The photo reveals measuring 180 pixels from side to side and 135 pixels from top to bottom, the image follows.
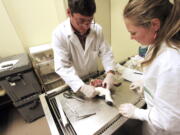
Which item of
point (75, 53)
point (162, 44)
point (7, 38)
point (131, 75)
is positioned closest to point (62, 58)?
point (75, 53)

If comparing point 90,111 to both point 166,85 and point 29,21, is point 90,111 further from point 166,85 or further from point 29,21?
point 29,21

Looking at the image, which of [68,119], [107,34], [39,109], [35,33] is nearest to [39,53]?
[35,33]

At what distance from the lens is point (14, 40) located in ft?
5.41

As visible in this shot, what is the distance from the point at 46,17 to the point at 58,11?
0.22 meters

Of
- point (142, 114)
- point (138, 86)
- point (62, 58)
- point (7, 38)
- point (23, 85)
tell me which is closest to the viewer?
point (142, 114)

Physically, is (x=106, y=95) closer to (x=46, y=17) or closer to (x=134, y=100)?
(x=134, y=100)

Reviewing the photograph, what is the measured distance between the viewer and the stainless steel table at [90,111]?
0.57 metres

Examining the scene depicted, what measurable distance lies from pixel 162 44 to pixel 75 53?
2.32 feet

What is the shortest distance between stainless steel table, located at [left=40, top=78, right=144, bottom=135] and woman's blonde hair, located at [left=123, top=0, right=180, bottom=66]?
42cm

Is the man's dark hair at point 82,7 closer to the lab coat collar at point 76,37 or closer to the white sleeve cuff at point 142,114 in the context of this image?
the lab coat collar at point 76,37

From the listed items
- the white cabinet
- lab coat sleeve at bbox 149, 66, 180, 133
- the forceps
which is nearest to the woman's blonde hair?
lab coat sleeve at bbox 149, 66, 180, 133

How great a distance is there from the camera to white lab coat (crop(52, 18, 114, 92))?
89 cm

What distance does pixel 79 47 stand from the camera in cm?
98

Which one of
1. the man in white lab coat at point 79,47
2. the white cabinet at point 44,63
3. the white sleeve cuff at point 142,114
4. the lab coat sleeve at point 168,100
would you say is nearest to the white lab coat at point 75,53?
the man in white lab coat at point 79,47
